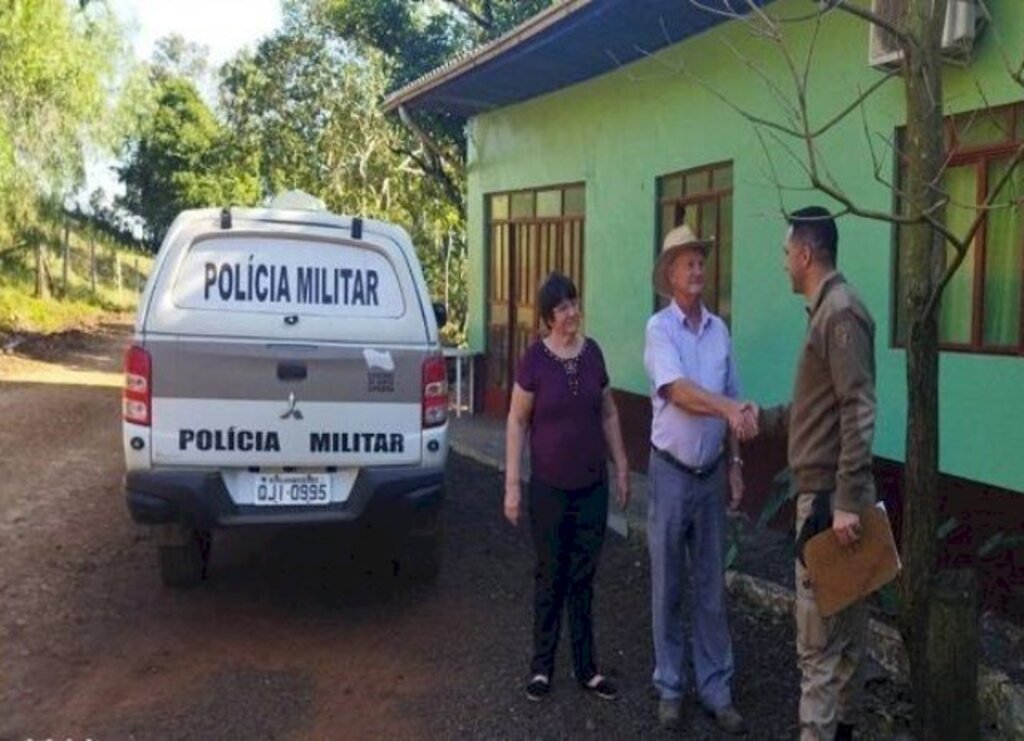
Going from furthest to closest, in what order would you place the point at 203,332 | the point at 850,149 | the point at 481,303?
the point at 481,303, the point at 850,149, the point at 203,332

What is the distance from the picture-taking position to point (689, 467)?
Result: 153 inches

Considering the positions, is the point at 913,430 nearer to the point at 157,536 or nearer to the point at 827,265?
the point at 827,265

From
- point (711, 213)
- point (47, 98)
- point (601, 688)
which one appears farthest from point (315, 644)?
point (47, 98)

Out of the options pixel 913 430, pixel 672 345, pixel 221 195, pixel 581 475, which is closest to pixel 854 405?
pixel 913 430

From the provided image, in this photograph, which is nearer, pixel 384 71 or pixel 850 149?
pixel 850 149

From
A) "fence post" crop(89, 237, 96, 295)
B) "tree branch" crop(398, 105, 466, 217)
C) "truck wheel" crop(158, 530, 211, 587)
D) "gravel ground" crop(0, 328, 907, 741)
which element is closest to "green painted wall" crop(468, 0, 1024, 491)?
"gravel ground" crop(0, 328, 907, 741)

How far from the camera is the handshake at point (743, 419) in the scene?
11.8ft

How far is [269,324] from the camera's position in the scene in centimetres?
498

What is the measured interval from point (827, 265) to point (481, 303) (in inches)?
350

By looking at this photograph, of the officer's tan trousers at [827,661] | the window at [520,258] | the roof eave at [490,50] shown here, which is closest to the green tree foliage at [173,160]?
the window at [520,258]

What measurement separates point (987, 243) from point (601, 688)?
9.93 ft

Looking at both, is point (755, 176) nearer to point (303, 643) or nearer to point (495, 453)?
point (495, 453)

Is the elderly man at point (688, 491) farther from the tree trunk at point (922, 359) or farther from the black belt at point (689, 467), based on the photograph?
the tree trunk at point (922, 359)

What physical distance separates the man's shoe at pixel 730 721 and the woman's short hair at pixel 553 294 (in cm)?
169
